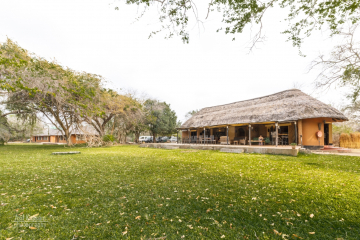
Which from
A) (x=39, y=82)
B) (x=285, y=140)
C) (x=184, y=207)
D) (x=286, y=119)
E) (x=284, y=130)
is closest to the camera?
(x=184, y=207)

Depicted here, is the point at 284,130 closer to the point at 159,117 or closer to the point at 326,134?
the point at 326,134

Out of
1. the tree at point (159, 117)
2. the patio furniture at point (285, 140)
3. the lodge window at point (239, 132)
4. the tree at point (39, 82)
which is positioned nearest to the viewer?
the tree at point (39, 82)

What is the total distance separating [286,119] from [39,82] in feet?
64.6

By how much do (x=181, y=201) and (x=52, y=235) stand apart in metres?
2.14

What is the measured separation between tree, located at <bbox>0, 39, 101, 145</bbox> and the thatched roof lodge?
46.4ft

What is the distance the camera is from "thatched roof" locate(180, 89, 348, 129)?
45.1 feet

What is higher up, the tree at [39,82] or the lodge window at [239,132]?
the tree at [39,82]

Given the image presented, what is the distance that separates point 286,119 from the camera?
13977 millimetres

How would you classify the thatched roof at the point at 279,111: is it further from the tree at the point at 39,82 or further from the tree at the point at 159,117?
the tree at the point at 39,82

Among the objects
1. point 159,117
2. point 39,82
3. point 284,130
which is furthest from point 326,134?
point 159,117

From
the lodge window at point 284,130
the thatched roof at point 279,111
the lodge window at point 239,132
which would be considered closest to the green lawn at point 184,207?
the thatched roof at point 279,111

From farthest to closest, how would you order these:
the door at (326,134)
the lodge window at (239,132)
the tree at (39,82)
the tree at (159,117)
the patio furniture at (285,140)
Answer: the tree at (159,117), the lodge window at (239,132), the patio furniture at (285,140), the door at (326,134), the tree at (39,82)

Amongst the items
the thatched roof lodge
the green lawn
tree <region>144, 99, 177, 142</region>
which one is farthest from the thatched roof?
tree <region>144, 99, 177, 142</region>

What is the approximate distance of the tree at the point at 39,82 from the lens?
9551 millimetres
